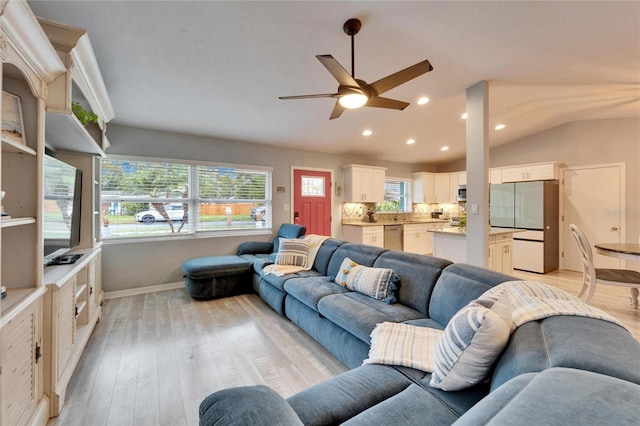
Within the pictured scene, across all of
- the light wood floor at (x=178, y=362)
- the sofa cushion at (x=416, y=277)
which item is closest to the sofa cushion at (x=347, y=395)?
the light wood floor at (x=178, y=362)

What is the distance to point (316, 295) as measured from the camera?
253 centimetres

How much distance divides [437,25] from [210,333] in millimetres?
3540

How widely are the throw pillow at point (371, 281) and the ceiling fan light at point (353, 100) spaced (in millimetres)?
1497

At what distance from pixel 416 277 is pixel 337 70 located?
5.65 ft

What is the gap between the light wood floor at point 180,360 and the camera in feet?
5.76

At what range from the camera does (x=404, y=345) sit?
1.60 metres

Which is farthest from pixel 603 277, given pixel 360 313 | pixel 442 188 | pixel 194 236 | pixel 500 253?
pixel 194 236

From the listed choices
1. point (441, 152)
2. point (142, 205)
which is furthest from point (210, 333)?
point (441, 152)

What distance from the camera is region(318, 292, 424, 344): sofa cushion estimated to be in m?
1.94

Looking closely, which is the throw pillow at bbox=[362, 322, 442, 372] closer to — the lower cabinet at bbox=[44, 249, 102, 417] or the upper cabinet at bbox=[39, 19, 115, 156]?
the lower cabinet at bbox=[44, 249, 102, 417]

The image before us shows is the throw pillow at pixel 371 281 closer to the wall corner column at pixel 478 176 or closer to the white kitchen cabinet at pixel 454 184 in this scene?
the wall corner column at pixel 478 176

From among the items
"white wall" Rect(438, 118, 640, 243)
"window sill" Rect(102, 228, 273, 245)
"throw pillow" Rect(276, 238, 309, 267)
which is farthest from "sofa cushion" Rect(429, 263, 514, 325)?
"white wall" Rect(438, 118, 640, 243)

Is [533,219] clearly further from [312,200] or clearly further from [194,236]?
[194,236]

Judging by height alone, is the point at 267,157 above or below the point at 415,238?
above
